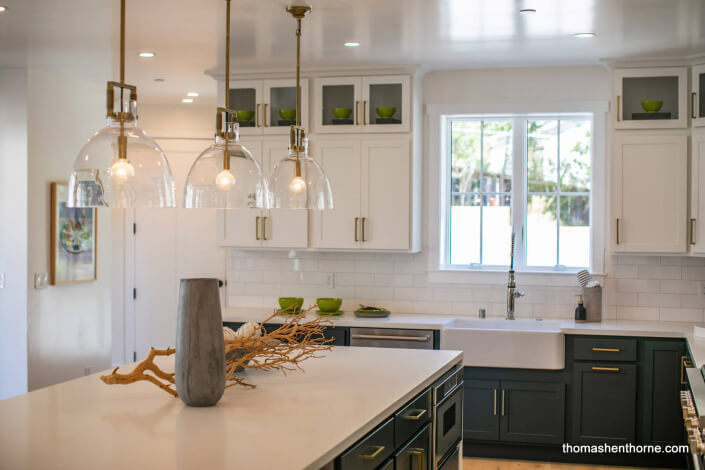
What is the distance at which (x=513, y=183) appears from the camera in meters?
5.77

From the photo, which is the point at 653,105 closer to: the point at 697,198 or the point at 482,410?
the point at 697,198

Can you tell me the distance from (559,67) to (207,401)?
4.12 meters

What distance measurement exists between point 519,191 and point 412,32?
5.83 ft

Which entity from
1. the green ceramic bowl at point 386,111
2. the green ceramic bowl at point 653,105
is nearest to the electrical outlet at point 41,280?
the green ceramic bowl at point 386,111

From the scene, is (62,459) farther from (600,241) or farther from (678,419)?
(600,241)

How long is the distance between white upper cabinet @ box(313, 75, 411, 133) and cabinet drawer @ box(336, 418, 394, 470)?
10.6 feet

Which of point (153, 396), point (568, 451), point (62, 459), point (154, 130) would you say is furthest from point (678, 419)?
point (154, 130)

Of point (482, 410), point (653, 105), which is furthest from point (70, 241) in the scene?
point (653, 105)

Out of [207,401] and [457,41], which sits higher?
[457,41]

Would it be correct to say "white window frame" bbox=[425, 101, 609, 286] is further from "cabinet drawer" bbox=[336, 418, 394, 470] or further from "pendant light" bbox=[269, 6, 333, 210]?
"cabinet drawer" bbox=[336, 418, 394, 470]

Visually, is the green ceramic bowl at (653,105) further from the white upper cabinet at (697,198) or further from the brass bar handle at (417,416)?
the brass bar handle at (417,416)

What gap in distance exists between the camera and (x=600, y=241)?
5527mm

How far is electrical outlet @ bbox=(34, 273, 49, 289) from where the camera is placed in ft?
19.1

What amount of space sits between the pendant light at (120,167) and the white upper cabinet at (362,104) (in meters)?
3.56
